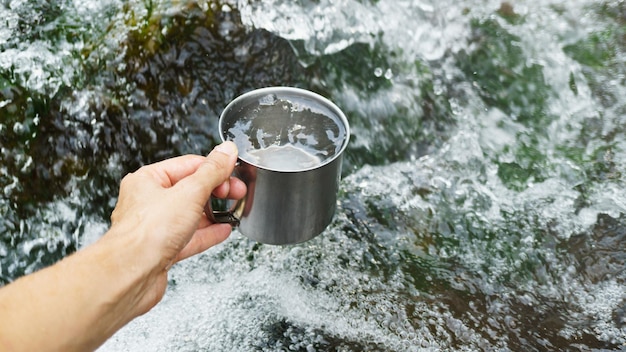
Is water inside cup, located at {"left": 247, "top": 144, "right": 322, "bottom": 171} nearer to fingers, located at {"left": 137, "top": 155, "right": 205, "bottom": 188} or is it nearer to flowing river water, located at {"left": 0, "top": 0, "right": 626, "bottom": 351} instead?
fingers, located at {"left": 137, "top": 155, "right": 205, "bottom": 188}

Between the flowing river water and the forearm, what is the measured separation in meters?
0.84

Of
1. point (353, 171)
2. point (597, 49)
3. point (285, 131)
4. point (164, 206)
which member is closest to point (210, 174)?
point (164, 206)

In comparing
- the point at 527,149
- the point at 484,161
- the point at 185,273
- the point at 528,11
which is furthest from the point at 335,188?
the point at 528,11

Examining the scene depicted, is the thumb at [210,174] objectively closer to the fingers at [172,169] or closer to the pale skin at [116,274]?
the pale skin at [116,274]

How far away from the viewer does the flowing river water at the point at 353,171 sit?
253 centimetres

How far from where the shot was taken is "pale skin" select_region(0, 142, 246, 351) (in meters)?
1.53

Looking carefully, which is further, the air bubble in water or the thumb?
the air bubble in water

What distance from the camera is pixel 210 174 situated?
1806 millimetres

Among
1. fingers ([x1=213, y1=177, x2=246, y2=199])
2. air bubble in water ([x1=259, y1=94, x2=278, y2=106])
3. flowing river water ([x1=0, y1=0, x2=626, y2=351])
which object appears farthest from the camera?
flowing river water ([x1=0, y1=0, x2=626, y2=351])

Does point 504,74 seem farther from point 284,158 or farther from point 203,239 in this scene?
point 203,239

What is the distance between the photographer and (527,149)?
338 cm

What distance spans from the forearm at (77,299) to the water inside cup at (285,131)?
1.81 ft

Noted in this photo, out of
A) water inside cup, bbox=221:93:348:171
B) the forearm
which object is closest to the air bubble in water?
water inside cup, bbox=221:93:348:171

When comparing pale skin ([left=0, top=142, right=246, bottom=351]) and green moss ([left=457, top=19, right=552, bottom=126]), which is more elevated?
green moss ([left=457, top=19, right=552, bottom=126])
